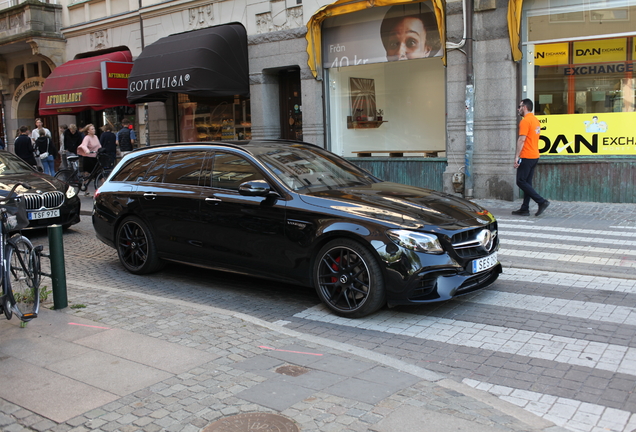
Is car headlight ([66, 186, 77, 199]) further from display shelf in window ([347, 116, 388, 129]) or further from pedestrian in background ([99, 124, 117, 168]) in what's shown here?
display shelf in window ([347, 116, 388, 129])

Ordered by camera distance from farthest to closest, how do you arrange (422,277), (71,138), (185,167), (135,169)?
(71,138) < (135,169) < (185,167) < (422,277)

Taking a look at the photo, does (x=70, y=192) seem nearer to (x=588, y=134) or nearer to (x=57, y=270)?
(x=57, y=270)

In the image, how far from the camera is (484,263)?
19.8 feet

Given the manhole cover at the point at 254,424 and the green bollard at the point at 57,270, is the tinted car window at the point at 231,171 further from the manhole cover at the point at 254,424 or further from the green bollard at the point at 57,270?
the manhole cover at the point at 254,424

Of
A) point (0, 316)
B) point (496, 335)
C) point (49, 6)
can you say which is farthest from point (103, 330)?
point (49, 6)

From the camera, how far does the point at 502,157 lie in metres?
13.2

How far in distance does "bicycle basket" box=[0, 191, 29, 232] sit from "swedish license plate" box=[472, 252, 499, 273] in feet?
13.6

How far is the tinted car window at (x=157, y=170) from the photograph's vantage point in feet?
25.8

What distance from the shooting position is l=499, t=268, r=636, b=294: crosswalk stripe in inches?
267

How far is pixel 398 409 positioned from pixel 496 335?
1.90 m

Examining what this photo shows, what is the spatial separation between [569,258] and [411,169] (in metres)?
7.19

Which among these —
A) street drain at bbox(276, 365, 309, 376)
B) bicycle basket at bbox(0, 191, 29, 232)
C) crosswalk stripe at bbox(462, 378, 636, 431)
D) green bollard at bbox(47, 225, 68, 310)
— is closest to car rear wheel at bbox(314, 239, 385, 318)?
street drain at bbox(276, 365, 309, 376)

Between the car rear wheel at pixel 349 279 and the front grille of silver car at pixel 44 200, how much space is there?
6.61 metres

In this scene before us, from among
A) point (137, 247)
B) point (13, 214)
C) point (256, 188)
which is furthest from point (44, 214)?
point (256, 188)
